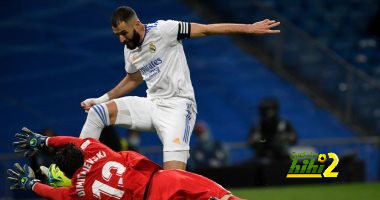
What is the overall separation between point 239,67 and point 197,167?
5422 mm

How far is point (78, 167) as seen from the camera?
8.16 metres

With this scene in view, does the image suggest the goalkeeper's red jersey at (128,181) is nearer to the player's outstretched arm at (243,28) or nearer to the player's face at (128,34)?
the player's face at (128,34)

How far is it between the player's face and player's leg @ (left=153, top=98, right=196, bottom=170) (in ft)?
2.19

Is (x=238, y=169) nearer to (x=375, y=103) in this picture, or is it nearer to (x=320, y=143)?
(x=320, y=143)

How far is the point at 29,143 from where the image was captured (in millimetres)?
8562

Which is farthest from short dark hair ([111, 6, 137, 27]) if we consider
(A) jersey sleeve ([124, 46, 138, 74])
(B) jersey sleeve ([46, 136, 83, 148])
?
(B) jersey sleeve ([46, 136, 83, 148])

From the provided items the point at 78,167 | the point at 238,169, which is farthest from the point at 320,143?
the point at 78,167

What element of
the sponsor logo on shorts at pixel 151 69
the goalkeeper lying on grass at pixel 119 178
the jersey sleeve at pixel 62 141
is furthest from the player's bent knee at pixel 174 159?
the jersey sleeve at pixel 62 141

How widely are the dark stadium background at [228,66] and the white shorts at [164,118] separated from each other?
7531 millimetres

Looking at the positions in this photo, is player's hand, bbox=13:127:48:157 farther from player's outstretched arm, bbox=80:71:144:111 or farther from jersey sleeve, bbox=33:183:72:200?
player's outstretched arm, bbox=80:71:144:111

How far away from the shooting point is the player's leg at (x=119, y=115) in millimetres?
8766

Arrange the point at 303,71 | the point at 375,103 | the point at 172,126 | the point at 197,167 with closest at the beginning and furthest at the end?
1. the point at 172,126
2. the point at 197,167
3. the point at 375,103
4. the point at 303,71

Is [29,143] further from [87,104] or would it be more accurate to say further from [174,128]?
[174,128]

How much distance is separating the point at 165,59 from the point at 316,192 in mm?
4822
